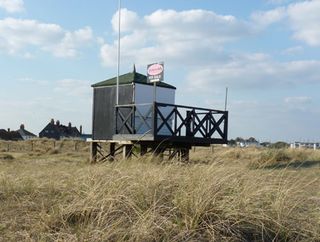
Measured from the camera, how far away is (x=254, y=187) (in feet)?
20.6

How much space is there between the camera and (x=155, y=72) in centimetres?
1855

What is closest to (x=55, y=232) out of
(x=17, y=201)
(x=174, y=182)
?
(x=17, y=201)

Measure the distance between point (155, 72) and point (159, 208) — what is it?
13.3m

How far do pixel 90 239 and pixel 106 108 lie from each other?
18291 millimetres

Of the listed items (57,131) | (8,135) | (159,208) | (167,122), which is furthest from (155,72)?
(57,131)

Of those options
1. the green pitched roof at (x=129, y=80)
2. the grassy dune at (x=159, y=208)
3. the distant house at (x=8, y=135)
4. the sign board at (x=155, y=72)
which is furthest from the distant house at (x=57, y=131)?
the grassy dune at (x=159, y=208)

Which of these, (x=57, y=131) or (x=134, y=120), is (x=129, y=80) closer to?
(x=134, y=120)

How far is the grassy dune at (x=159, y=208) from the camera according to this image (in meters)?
5.07

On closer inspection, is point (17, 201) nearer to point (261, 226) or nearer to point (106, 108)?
point (261, 226)

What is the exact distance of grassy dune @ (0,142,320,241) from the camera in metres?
5.07

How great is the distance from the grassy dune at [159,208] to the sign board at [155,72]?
11.5 meters

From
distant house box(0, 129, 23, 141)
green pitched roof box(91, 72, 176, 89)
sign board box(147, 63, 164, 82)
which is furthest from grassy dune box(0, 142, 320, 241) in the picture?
distant house box(0, 129, 23, 141)

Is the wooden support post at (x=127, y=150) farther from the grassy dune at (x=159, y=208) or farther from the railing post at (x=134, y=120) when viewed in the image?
the grassy dune at (x=159, y=208)

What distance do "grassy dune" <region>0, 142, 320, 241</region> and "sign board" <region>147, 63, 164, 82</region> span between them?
11507mm
